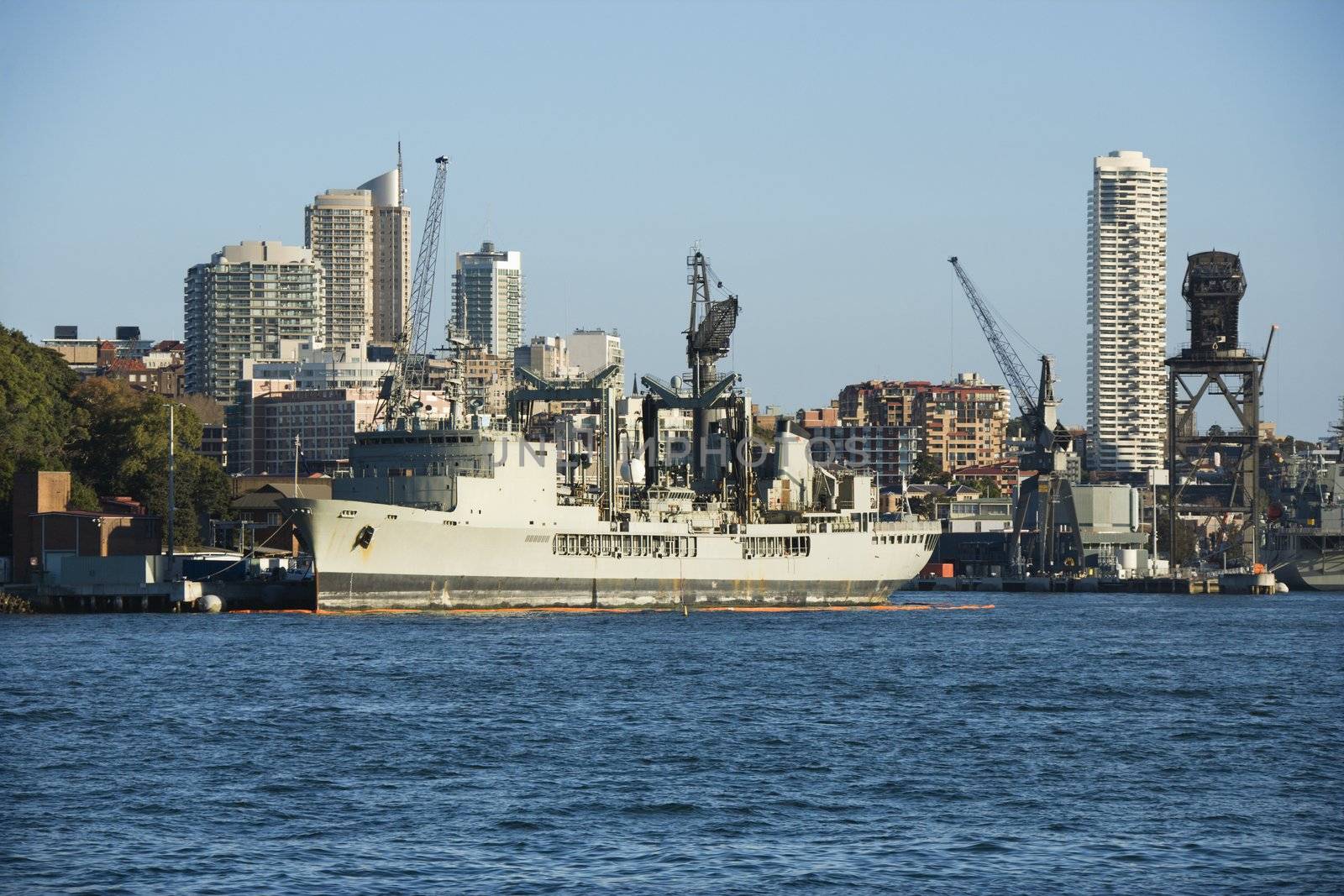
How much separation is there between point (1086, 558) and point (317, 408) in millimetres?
88573

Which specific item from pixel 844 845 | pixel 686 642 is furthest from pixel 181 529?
pixel 844 845

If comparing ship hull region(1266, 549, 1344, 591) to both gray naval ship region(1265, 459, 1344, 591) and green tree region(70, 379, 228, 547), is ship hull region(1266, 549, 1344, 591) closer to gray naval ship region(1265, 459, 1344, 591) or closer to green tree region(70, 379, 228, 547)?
gray naval ship region(1265, 459, 1344, 591)

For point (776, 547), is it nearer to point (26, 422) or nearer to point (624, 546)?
point (624, 546)

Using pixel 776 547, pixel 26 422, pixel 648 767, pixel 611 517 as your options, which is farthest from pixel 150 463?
pixel 648 767

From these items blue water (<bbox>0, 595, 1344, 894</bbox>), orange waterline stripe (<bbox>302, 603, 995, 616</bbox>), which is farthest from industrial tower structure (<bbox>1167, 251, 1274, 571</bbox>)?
blue water (<bbox>0, 595, 1344, 894</bbox>)

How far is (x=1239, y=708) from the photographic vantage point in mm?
44125

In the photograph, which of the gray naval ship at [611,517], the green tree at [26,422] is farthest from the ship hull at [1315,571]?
the green tree at [26,422]

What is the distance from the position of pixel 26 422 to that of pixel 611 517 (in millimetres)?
29235

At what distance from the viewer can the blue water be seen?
84.7 feet

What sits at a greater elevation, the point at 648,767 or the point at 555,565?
the point at 555,565

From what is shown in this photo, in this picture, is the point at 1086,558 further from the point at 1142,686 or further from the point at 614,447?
the point at 1142,686

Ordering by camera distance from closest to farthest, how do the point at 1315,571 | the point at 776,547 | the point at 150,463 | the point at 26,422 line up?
the point at 776,547 → the point at 26,422 → the point at 150,463 → the point at 1315,571

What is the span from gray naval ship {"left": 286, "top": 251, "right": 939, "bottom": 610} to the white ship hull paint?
7 centimetres

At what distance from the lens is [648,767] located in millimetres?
34125
